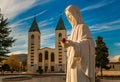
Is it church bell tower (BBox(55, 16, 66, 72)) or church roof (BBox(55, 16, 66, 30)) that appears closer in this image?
church bell tower (BBox(55, 16, 66, 72))

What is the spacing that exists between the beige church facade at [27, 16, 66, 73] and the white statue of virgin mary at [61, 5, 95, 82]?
10078 cm

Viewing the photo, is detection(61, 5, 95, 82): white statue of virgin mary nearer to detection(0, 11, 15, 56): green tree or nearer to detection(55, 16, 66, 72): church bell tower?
detection(0, 11, 15, 56): green tree

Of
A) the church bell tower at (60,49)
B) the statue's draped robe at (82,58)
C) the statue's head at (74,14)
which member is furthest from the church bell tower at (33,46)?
the statue's draped robe at (82,58)

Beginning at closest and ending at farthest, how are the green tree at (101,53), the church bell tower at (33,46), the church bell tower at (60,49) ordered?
1. the green tree at (101,53)
2. the church bell tower at (60,49)
3. the church bell tower at (33,46)

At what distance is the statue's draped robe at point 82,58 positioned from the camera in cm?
481

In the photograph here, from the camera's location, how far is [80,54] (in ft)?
15.8

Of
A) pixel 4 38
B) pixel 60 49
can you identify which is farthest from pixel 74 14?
pixel 60 49

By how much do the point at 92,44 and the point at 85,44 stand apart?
193mm

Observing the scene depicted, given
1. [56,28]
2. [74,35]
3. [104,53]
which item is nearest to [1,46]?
[104,53]

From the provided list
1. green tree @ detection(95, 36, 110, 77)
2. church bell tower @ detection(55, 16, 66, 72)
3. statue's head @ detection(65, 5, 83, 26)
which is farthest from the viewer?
church bell tower @ detection(55, 16, 66, 72)

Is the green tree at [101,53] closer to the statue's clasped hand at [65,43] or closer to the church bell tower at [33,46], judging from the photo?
the statue's clasped hand at [65,43]

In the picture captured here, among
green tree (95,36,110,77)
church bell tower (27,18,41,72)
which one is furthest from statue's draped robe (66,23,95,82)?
church bell tower (27,18,41,72)

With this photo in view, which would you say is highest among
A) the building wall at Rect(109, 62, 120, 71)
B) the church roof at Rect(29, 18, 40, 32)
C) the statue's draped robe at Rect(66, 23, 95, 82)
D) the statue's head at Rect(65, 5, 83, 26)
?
the church roof at Rect(29, 18, 40, 32)

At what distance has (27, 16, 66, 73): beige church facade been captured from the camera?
4205 inches
